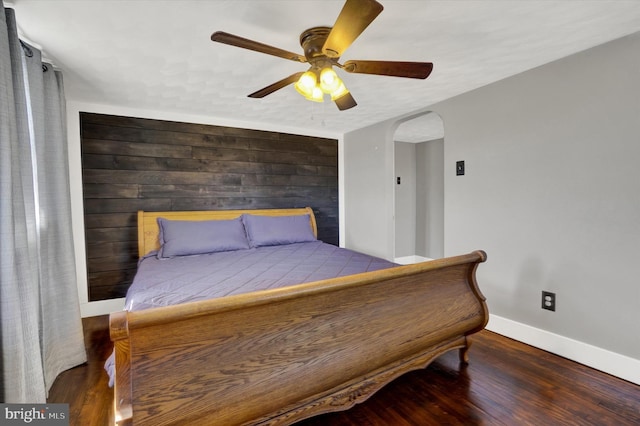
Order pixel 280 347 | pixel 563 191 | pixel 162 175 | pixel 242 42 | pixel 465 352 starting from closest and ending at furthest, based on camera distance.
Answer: pixel 280 347
pixel 242 42
pixel 465 352
pixel 563 191
pixel 162 175

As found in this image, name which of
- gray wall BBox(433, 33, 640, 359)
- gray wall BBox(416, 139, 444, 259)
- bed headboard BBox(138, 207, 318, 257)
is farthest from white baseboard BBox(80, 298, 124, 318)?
gray wall BBox(416, 139, 444, 259)

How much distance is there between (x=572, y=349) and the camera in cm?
204

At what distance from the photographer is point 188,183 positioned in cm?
323

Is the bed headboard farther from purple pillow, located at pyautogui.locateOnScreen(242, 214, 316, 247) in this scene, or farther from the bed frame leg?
the bed frame leg

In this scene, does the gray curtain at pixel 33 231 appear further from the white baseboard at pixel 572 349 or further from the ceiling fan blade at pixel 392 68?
the white baseboard at pixel 572 349

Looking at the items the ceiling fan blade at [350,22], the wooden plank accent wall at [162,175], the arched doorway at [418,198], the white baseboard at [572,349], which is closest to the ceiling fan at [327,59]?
the ceiling fan blade at [350,22]

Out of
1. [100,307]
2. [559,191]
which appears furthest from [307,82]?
[100,307]

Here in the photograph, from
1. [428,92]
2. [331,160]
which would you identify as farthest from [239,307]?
[331,160]

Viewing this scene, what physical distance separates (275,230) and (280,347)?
6.68 ft

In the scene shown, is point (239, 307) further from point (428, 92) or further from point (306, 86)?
point (428, 92)

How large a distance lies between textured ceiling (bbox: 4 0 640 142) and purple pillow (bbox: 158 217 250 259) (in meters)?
1.20

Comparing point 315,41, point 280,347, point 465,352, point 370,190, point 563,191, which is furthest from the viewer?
point 370,190

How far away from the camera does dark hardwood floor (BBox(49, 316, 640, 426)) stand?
150cm

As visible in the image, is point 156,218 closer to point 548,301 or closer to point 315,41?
point 315,41
